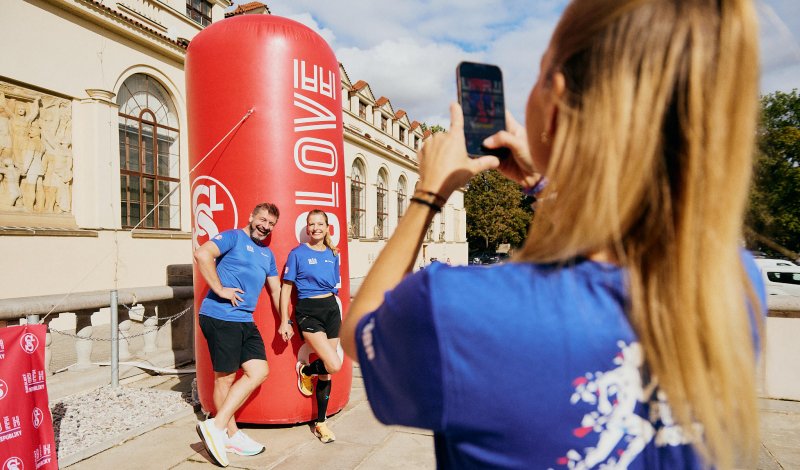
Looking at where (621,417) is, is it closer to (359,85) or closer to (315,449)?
(315,449)

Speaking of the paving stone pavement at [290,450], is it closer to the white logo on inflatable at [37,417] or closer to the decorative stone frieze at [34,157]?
the white logo on inflatable at [37,417]

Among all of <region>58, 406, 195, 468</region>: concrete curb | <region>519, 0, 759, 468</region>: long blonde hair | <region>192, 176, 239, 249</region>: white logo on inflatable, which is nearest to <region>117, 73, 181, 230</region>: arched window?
<region>192, 176, 239, 249</region>: white logo on inflatable

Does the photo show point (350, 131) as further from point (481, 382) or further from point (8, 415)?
point (481, 382)

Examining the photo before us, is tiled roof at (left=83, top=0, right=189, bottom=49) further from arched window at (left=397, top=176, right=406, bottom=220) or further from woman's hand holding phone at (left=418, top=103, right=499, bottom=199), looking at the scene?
arched window at (left=397, top=176, right=406, bottom=220)

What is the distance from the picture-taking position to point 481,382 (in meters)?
0.71

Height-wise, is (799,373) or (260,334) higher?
(260,334)

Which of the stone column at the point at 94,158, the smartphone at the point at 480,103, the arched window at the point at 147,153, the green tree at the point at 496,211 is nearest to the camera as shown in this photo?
the smartphone at the point at 480,103

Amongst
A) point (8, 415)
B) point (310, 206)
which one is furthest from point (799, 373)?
point (8, 415)

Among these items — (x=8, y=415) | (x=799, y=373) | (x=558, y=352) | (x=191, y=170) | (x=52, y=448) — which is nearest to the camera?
(x=558, y=352)

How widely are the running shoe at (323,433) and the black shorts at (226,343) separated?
887 mm

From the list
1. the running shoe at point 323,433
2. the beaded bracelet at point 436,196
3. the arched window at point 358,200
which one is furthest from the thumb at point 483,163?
the arched window at point 358,200

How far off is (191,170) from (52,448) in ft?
8.36

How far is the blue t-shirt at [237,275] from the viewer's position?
413 cm

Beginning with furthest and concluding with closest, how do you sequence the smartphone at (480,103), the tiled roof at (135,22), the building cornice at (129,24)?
the tiled roof at (135,22) → the building cornice at (129,24) → the smartphone at (480,103)
